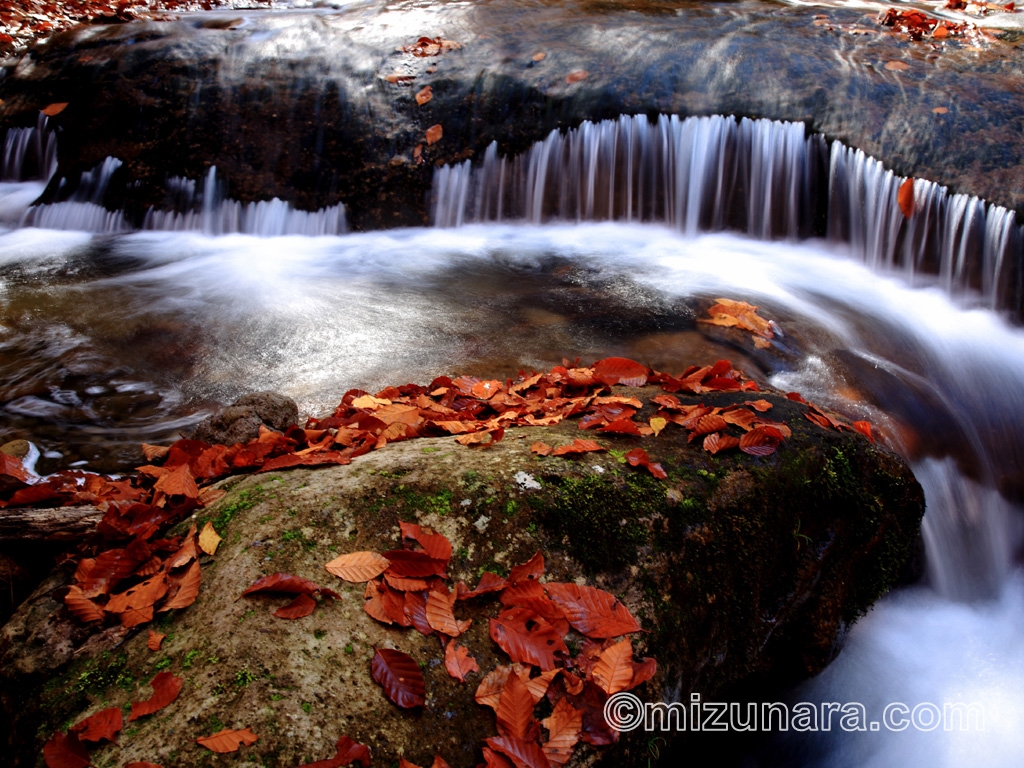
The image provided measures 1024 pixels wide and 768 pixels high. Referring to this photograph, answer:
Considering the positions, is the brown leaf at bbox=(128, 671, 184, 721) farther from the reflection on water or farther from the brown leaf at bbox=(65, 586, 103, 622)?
the reflection on water

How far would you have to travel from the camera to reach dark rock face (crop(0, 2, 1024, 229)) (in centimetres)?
760

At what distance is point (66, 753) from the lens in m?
1.84

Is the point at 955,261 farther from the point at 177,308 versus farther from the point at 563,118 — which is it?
the point at 177,308

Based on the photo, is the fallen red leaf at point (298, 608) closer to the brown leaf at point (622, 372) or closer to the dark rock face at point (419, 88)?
the brown leaf at point (622, 372)

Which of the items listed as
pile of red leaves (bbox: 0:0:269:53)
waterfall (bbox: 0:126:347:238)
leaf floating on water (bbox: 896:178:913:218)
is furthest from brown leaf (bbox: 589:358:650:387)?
pile of red leaves (bbox: 0:0:269:53)

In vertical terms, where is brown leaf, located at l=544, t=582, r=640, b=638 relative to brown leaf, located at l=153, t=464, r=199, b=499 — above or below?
below

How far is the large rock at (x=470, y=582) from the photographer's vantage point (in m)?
1.95

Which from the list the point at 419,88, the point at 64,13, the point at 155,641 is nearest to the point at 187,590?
the point at 155,641

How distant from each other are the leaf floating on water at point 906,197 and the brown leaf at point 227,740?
287 inches

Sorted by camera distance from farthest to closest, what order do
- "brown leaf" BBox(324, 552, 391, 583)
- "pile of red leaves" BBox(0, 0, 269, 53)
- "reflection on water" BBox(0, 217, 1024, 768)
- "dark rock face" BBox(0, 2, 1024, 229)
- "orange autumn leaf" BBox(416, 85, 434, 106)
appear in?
"pile of red leaves" BBox(0, 0, 269, 53), "orange autumn leaf" BBox(416, 85, 434, 106), "dark rock face" BBox(0, 2, 1024, 229), "reflection on water" BBox(0, 217, 1024, 768), "brown leaf" BBox(324, 552, 391, 583)

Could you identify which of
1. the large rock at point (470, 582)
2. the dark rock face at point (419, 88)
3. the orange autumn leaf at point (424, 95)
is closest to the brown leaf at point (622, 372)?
the large rock at point (470, 582)

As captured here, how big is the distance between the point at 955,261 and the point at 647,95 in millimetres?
3658

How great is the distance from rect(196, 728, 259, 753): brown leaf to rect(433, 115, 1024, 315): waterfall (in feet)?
22.6

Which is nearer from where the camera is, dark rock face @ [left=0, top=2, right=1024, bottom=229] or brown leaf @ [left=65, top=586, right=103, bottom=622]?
brown leaf @ [left=65, top=586, right=103, bottom=622]
